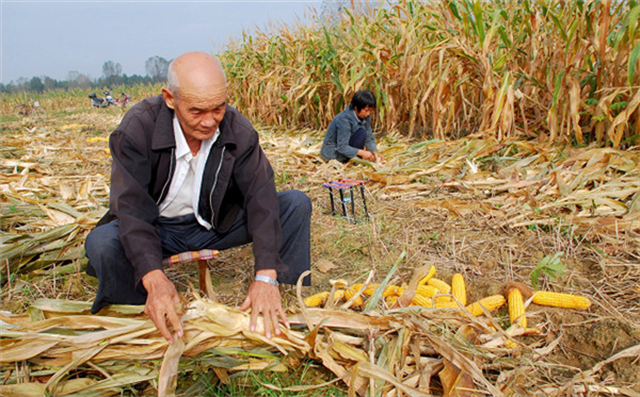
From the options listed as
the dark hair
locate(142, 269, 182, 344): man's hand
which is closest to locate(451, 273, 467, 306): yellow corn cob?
locate(142, 269, 182, 344): man's hand

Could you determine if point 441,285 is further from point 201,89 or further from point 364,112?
point 364,112

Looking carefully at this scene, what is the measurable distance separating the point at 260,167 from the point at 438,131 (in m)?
3.93

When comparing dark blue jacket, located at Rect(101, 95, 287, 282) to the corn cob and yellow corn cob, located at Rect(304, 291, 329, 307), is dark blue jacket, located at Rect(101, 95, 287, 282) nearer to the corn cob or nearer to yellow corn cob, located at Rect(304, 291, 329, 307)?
yellow corn cob, located at Rect(304, 291, 329, 307)

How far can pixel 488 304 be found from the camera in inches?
78.2

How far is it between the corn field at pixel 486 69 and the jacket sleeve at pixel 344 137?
3.72 ft

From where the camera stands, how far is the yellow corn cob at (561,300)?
6.54ft

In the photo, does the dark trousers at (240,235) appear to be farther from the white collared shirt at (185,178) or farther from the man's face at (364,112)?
the man's face at (364,112)

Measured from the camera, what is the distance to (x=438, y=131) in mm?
5504

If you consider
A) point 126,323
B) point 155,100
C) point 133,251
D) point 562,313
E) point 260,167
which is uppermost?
point 155,100

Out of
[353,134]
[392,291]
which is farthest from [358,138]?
[392,291]

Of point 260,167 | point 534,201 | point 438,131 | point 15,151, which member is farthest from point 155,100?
point 15,151

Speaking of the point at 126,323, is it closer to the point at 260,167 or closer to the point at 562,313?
the point at 260,167

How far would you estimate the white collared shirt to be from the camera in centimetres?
200

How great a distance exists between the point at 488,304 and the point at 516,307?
0.12 m
